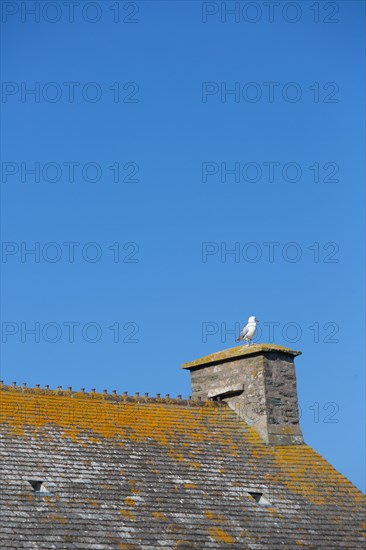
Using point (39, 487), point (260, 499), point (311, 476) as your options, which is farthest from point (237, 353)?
point (39, 487)

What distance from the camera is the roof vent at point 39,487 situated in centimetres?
1962

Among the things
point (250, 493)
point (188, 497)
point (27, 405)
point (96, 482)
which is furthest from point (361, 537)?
point (27, 405)

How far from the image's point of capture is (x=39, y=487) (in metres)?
19.8

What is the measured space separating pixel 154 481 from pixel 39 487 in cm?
263

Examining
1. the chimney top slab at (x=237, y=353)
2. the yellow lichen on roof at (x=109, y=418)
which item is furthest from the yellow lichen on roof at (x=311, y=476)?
the chimney top slab at (x=237, y=353)

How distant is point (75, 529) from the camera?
1897cm

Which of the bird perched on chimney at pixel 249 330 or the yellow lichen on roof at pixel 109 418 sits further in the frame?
the bird perched on chimney at pixel 249 330

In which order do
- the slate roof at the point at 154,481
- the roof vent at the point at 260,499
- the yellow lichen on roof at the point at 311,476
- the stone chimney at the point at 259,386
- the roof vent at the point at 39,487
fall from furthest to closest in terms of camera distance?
the stone chimney at the point at 259,386
the yellow lichen on roof at the point at 311,476
the roof vent at the point at 260,499
the roof vent at the point at 39,487
the slate roof at the point at 154,481

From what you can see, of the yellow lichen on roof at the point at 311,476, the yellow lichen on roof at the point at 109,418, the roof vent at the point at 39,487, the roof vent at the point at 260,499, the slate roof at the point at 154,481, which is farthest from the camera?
the yellow lichen on roof at the point at 311,476

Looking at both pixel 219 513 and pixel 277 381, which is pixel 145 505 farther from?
pixel 277 381

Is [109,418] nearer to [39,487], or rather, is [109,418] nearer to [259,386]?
[39,487]

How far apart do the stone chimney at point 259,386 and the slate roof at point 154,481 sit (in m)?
0.40

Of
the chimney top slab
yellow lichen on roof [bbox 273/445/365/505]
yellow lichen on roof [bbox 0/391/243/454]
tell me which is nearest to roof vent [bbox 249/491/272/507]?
yellow lichen on roof [bbox 273/445/365/505]

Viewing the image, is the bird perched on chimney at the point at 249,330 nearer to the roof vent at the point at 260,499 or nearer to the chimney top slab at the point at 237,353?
the chimney top slab at the point at 237,353
